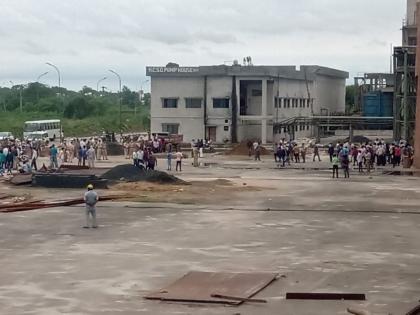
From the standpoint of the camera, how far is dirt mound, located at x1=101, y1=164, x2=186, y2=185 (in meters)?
35.6

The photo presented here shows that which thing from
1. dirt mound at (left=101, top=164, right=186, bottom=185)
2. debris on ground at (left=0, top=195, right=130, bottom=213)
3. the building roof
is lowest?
debris on ground at (left=0, top=195, right=130, bottom=213)

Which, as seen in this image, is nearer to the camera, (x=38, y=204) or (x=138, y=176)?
(x=38, y=204)

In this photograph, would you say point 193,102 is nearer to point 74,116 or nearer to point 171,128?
point 171,128

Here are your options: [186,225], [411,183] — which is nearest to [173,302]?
[186,225]

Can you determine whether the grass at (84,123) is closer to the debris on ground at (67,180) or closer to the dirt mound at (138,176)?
the dirt mound at (138,176)

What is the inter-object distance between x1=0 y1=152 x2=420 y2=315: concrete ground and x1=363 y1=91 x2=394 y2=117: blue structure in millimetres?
47500

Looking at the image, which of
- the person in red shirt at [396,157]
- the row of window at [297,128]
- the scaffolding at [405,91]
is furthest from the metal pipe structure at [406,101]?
the row of window at [297,128]

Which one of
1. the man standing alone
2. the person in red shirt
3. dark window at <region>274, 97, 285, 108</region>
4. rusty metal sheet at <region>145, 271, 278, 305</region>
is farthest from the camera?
dark window at <region>274, 97, 285, 108</region>

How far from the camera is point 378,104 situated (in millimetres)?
80562

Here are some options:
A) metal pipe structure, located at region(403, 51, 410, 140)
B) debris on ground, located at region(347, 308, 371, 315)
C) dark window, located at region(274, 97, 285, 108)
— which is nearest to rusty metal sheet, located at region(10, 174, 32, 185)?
debris on ground, located at region(347, 308, 371, 315)

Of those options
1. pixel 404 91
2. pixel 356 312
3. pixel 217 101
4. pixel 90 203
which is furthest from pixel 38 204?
pixel 217 101

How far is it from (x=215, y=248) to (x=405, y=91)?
37.2 meters

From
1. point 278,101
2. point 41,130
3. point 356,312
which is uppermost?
point 278,101

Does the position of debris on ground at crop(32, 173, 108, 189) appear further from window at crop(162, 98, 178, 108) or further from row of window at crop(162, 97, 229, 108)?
window at crop(162, 98, 178, 108)
